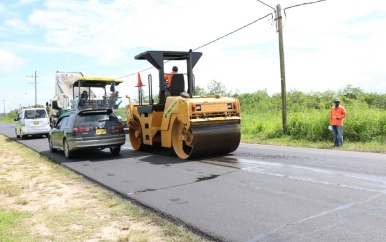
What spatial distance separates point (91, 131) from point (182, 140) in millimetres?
3127

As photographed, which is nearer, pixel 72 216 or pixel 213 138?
pixel 72 216

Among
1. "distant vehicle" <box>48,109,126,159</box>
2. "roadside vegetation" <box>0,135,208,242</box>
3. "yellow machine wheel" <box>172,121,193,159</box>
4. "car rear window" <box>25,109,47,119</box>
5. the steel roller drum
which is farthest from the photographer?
"car rear window" <box>25,109,47,119</box>

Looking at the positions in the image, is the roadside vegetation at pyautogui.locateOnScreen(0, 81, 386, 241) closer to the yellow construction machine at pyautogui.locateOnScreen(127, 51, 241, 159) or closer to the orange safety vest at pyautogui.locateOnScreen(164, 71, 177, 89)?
the yellow construction machine at pyautogui.locateOnScreen(127, 51, 241, 159)

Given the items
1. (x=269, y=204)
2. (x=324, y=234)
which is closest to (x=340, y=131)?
(x=269, y=204)

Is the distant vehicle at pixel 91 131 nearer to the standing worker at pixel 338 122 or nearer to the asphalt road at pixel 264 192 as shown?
the asphalt road at pixel 264 192

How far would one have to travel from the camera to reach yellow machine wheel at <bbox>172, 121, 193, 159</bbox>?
10.1 m

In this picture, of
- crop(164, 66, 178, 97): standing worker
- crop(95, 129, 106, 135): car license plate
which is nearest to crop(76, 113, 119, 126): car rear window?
crop(95, 129, 106, 135): car license plate

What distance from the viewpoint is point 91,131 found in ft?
38.2

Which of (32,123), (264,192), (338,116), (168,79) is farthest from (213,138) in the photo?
(32,123)

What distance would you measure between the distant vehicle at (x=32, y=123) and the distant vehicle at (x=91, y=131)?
10.6 metres

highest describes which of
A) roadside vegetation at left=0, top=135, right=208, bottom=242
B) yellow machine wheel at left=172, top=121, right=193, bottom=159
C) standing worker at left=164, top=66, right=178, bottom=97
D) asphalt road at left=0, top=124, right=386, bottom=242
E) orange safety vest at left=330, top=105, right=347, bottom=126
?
standing worker at left=164, top=66, right=178, bottom=97

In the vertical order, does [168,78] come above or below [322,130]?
above

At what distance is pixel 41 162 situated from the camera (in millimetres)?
11602

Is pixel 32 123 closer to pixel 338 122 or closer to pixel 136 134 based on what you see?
pixel 136 134
